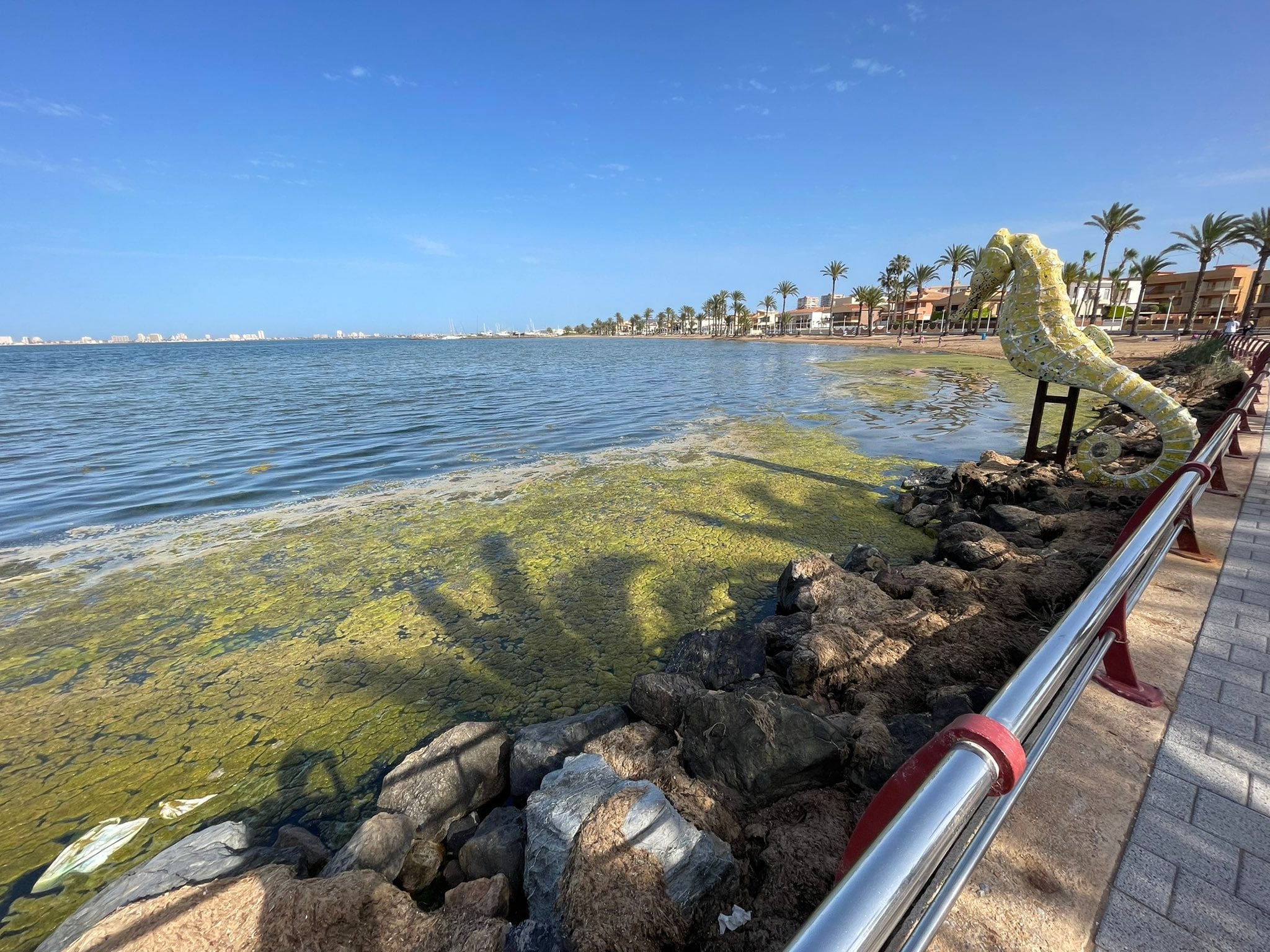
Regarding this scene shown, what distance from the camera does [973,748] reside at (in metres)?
1.14

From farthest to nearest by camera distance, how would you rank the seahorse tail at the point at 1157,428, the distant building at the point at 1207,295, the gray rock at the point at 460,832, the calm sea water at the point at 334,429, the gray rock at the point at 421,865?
1. the distant building at the point at 1207,295
2. the calm sea water at the point at 334,429
3. the seahorse tail at the point at 1157,428
4. the gray rock at the point at 460,832
5. the gray rock at the point at 421,865

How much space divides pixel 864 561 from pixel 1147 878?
4.26 metres

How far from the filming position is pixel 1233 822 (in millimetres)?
1903

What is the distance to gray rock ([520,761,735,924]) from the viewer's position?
224cm

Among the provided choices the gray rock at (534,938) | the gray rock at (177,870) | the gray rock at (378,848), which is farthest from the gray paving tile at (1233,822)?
the gray rock at (177,870)

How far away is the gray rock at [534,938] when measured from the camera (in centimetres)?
211

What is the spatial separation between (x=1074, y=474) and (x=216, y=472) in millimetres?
16046

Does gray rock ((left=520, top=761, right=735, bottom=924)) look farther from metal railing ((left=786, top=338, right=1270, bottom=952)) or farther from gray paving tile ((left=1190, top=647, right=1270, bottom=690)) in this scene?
gray paving tile ((left=1190, top=647, right=1270, bottom=690))

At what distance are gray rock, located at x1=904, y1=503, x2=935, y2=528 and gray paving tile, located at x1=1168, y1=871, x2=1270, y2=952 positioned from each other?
254 inches

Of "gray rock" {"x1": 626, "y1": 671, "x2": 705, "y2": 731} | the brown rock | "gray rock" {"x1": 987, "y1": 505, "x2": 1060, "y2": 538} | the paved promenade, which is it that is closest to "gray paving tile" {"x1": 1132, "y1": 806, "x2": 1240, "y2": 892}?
the paved promenade

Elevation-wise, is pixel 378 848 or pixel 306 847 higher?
pixel 378 848

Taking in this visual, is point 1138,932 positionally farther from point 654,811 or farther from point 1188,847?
point 654,811

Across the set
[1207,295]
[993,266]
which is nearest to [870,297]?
[1207,295]

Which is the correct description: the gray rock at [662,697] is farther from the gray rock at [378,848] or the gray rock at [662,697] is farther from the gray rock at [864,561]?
the gray rock at [864,561]
